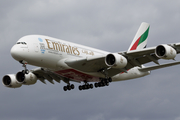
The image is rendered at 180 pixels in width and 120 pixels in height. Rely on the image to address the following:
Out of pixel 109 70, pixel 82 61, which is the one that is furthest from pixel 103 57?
pixel 109 70

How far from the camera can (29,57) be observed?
31.2 m

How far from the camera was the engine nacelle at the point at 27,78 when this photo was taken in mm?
39506

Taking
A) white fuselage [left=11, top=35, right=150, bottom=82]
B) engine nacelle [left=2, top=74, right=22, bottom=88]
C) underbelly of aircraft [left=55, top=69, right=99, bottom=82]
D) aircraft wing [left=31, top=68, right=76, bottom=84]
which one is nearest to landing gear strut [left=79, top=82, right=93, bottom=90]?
underbelly of aircraft [left=55, top=69, right=99, bottom=82]

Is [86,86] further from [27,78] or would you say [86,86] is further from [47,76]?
[27,78]

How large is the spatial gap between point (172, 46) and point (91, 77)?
11.0 metres

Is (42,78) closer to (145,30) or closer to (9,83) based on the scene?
(9,83)

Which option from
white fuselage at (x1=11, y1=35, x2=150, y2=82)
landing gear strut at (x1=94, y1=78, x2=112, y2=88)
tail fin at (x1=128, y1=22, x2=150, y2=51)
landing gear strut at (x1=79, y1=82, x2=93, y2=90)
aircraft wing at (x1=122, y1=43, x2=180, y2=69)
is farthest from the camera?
tail fin at (x1=128, y1=22, x2=150, y2=51)

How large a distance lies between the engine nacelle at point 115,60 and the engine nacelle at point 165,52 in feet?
11.6

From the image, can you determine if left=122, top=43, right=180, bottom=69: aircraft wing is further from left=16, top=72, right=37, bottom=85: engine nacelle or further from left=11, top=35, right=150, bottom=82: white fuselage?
left=16, top=72, right=37, bottom=85: engine nacelle

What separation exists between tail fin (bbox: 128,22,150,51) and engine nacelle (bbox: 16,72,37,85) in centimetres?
1379

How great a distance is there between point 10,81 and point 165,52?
20.4m

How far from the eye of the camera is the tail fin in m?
44.3

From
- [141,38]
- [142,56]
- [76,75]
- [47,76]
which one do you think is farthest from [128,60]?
[141,38]

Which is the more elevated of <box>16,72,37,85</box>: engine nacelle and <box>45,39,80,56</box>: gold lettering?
<box>45,39,80,56</box>: gold lettering
